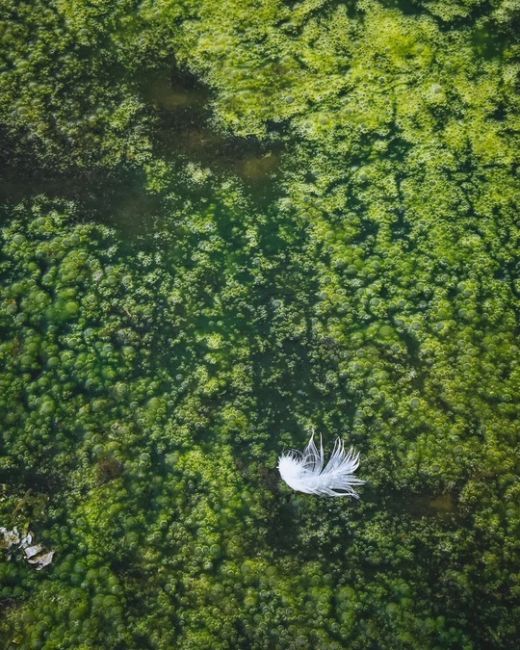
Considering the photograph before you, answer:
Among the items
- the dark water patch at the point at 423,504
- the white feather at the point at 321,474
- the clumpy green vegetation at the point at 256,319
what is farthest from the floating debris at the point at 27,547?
the dark water patch at the point at 423,504

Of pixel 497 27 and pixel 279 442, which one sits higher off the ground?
pixel 497 27

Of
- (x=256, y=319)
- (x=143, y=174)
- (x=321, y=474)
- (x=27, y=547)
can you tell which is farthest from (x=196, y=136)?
(x=27, y=547)

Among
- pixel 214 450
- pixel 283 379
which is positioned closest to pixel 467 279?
pixel 283 379

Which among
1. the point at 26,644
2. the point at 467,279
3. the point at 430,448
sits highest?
the point at 467,279

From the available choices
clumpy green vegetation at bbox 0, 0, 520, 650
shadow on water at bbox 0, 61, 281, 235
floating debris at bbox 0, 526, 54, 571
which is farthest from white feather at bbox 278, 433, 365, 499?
shadow on water at bbox 0, 61, 281, 235

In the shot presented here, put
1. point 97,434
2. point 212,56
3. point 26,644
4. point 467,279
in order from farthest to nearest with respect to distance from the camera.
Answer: point 212,56 → point 467,279 → point 97,434 → point 26,644

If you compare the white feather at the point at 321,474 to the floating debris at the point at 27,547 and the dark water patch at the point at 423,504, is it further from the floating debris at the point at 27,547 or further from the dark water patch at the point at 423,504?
the floating debris at the point at 27,547

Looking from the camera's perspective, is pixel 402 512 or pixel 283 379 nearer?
pixel 402 512

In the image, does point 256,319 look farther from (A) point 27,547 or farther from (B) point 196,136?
(A) point 27,547

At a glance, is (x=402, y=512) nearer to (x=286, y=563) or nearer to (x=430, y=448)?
(x=430, y=448)
